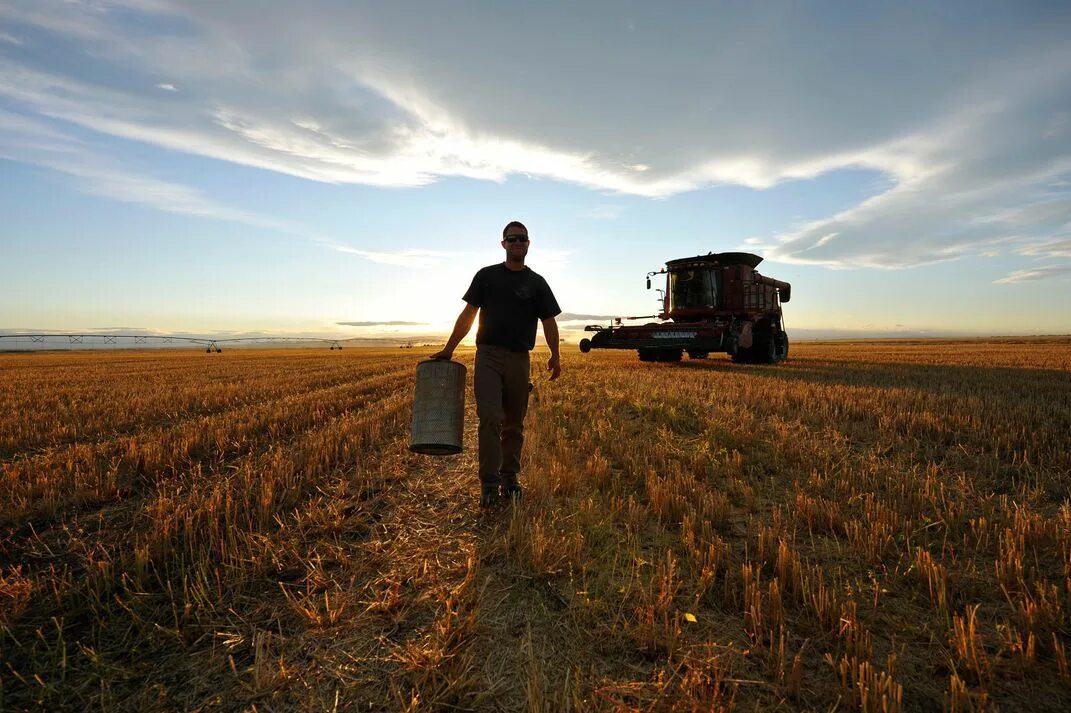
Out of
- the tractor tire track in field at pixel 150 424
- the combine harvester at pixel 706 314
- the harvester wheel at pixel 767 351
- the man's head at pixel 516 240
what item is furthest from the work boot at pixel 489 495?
the harvester wheel at pixel 767 351

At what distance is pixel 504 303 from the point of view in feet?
15.2

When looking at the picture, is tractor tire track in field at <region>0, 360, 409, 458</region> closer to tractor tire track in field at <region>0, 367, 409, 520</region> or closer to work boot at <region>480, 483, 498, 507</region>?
tractor tire track in field at <region>0, 367, 409, 520</region>

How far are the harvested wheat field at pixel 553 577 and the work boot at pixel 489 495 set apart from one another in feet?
0.36

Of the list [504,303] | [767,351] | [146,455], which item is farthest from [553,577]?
[767,351]

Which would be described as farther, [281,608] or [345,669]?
[281,608]

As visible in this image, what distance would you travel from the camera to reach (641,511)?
13.4 ft

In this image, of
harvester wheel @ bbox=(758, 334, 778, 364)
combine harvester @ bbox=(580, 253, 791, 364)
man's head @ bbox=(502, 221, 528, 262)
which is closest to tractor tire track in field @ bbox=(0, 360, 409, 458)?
man's head @ bbox=(502, 221, 528, 262)

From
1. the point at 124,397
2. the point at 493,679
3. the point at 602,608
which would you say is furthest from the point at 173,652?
the point at 124,397

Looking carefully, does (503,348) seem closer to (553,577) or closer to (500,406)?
(500,406)

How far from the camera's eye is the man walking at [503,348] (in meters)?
4.51

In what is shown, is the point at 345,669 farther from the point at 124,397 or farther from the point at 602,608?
the point at 124,397

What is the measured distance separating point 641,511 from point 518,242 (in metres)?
2.59

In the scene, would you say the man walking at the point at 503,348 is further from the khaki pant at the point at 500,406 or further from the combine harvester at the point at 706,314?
the combine harvester at the point at 706,314

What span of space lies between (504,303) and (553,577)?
95.9 inches
